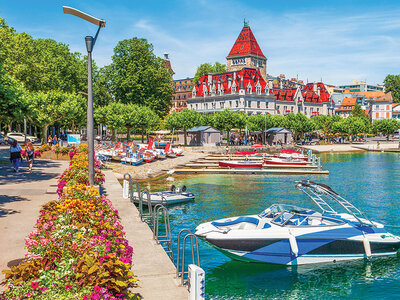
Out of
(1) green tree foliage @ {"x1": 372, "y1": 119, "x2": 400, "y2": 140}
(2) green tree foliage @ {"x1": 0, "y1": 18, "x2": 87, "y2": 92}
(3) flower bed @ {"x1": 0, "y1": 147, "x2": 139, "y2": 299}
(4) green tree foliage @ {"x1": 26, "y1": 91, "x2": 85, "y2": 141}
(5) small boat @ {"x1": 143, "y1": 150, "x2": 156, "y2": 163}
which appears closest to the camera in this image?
(3) flower bed @ {"x1": 0, "y1": 147, "x2": 139, "y2": 299}

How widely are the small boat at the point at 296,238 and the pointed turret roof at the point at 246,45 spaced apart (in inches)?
4693

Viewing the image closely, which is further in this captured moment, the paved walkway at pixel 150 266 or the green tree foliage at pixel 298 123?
the green tree foliage at pixel 298 123

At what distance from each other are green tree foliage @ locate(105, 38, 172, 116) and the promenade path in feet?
170

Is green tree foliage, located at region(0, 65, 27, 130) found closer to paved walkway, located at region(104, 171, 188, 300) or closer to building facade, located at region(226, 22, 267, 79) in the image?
paved walkway, located at region(104, 171, 188, 300)

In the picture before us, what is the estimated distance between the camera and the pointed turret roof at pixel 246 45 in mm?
131375

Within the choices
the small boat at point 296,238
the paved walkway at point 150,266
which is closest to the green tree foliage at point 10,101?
the paved walkway at point 150,266

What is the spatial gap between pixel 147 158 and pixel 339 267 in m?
36.6

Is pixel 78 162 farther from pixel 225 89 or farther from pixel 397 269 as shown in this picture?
pixel 225 89

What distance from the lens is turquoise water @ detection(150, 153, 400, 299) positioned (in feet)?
45.4

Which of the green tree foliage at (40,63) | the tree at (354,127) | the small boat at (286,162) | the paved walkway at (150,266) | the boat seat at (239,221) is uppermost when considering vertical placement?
the green tree foliage at (40,63)

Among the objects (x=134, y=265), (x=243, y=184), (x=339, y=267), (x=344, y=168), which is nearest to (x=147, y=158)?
(x=243, y=184)

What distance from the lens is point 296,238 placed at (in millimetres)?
15227

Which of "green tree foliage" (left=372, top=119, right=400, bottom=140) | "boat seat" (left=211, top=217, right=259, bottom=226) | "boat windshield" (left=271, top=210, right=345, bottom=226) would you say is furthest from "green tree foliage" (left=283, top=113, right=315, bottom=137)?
"boat seat" (left=211, top=217, right=259, bottom=226)

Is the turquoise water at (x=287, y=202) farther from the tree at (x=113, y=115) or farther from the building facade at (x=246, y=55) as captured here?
the building facade at (x=246, y=55)
